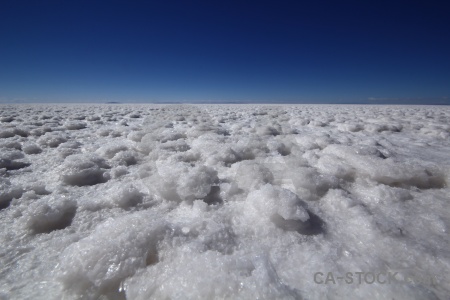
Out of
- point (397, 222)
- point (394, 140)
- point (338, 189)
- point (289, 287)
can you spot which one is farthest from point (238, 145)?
point (394, 140)

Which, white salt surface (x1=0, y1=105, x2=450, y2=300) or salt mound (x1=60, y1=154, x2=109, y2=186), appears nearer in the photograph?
white salt surface (x1=0, y1=105, x2=450, y2=300)

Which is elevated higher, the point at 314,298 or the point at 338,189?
the point at 338,189

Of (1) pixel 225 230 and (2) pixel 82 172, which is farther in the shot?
(2) pixel 82 172

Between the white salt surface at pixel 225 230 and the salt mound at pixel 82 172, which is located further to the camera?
the salt mound at pixel 82 172

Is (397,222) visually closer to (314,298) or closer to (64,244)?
(314,298)

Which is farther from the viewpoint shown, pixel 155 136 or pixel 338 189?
pixel 155 136

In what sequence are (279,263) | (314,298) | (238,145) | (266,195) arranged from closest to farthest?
(314,298)
(279,263)
(266,195)
(238,145)

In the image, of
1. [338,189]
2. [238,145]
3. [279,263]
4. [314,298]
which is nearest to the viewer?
[314,298]

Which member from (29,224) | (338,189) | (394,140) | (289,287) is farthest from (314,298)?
(394,140)

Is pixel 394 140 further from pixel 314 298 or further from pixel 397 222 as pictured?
pixel 314 298
